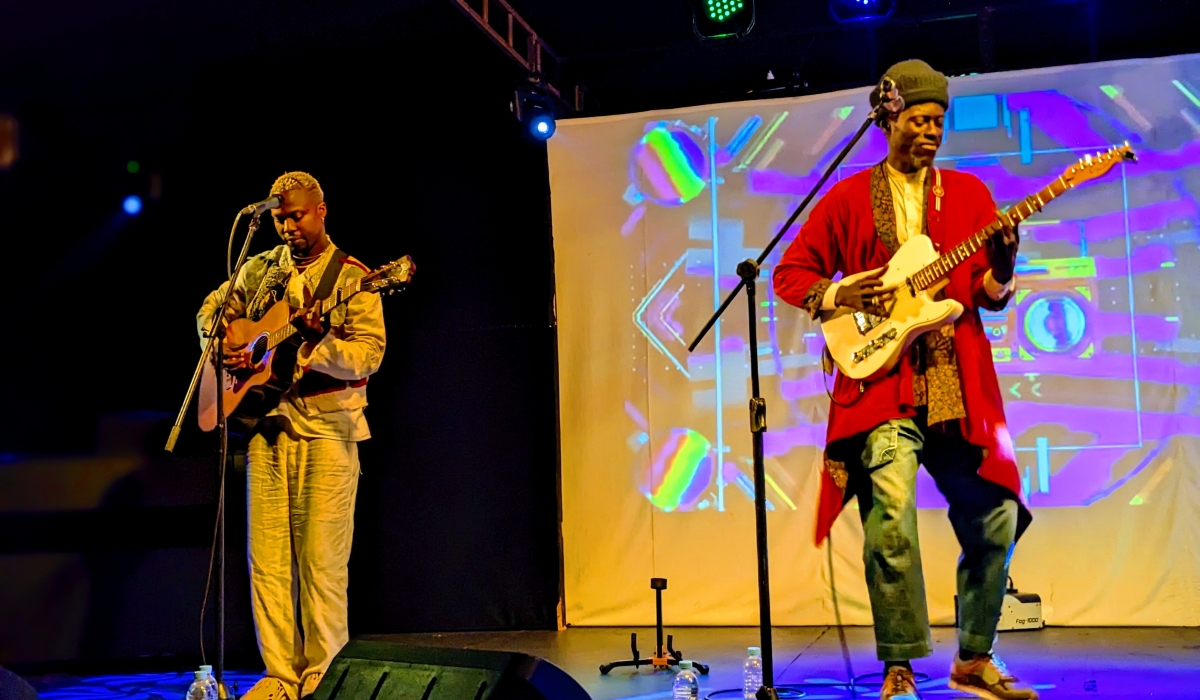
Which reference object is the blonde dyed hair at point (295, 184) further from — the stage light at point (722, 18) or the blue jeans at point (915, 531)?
the blue jeans at point (915, 531)

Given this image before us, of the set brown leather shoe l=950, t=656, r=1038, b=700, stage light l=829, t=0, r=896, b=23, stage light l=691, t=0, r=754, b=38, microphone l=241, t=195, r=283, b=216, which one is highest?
stage light l=829, t=0, r=896, b=23

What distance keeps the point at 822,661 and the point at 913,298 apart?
1.95m

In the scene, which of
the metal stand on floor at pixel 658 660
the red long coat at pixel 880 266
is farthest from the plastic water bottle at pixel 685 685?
the metal stand on floor at pixel 658 660

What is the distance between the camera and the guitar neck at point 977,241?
3383mm

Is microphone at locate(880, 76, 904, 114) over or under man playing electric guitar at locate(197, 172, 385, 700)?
over

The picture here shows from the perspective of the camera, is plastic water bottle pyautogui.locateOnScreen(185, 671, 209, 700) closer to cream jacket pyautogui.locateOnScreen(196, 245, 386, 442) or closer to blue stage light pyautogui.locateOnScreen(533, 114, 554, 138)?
cream jacket pyautogui.locateOnScreen(196, 245, 386, 442)

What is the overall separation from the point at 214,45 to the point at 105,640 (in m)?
3.19

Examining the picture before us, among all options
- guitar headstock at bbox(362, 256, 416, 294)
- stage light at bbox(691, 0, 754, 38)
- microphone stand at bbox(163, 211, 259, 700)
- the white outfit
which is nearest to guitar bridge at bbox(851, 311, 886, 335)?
guitar headstock at bbox(362, 256, 416, 294)

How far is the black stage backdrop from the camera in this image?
5703mm

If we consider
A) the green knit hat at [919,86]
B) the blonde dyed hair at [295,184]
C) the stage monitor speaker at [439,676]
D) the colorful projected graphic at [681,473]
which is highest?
the green knit hat at [919,86]

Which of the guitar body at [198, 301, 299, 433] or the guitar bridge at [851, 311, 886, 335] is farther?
the guitar body at [198, 301, 299, 433]

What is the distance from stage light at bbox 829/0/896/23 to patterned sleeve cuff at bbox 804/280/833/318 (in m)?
2.47

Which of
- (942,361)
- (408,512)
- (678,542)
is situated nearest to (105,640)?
(408,512)

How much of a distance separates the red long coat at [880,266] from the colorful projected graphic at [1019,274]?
2024mm
